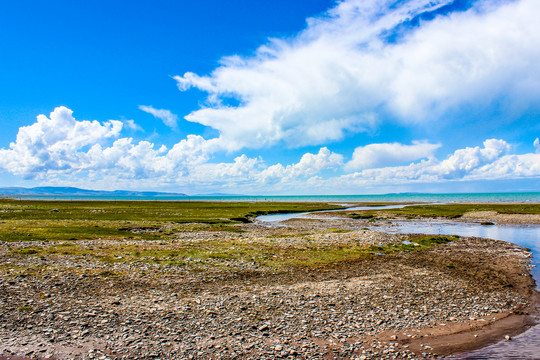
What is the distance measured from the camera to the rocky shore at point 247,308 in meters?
12.6

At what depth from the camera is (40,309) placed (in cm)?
1545

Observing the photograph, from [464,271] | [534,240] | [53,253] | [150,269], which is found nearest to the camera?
[150,269]

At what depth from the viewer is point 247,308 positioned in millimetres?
16547

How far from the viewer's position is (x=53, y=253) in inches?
1119

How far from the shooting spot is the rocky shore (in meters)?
12.6

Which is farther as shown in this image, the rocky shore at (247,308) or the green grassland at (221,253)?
the green grassland at (221,253)

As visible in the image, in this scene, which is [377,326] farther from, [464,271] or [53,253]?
[53,253]

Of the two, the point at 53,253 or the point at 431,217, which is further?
the point at 431,217

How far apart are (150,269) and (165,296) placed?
21.0 ft

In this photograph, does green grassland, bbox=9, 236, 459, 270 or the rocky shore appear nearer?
the rocky shore

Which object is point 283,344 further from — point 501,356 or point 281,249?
point 281,249

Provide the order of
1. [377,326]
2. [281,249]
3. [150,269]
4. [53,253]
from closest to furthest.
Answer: [377,326] < [150,269] < [53,253] < [281,249]

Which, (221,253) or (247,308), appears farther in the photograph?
(221,253)

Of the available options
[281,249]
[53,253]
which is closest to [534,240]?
[281,249]
